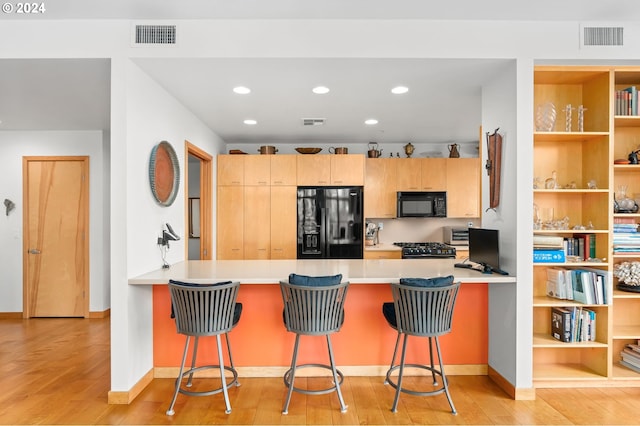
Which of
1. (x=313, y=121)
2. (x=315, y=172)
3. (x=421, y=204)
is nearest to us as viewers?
(x=313, y=121)

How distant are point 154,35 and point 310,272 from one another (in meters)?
2.06

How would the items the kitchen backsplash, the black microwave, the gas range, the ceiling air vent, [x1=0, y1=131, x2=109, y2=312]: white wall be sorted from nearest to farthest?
the ceiling air vent → [x1=0, y1=131, x2=109, y2=312]: white wall → the gas range → the black microwave → the kitchen backsplash

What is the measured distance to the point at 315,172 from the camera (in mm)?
5176

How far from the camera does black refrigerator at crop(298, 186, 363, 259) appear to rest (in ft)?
16.8

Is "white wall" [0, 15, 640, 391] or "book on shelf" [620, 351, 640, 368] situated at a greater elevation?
"white wall" [0, 15, 640, 391]

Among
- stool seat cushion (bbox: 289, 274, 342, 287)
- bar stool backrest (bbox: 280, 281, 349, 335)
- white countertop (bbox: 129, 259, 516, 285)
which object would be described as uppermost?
stool seat cushion (bbox: 289, 274, 342, 287)

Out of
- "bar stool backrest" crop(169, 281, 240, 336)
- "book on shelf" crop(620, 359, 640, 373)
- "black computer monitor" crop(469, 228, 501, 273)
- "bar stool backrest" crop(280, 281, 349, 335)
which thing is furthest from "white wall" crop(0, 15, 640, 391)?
"bar stool backrest" crop(280, 281, 349, 335)

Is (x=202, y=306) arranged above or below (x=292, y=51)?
below

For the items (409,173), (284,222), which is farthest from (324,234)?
(409,173)

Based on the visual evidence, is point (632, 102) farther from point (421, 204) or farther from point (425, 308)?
point (421, 204)

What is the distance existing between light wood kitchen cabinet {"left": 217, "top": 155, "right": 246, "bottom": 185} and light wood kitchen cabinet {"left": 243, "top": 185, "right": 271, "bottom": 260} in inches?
7.1

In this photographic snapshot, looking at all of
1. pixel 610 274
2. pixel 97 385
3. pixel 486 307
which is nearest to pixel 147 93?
pixel 97 385

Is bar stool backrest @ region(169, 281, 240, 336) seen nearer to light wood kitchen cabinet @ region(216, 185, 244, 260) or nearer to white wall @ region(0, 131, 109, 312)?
light wood kitchen cabinet @ region(216, 185, 244, 260)

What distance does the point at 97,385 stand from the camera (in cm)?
291
